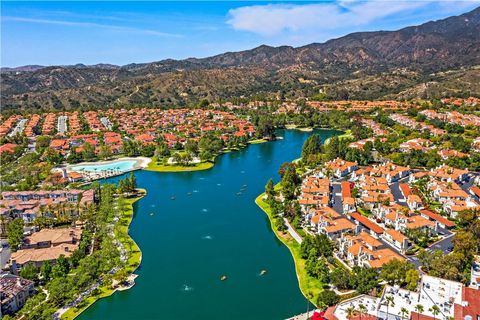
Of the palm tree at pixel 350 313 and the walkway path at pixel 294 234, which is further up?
the palm tree at pixel 350 313

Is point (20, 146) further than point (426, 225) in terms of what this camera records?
Yes

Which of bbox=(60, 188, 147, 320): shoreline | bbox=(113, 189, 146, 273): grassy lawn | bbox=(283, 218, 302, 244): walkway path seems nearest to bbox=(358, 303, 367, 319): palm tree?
bbox=(283, 218, 302, 244): walkway path

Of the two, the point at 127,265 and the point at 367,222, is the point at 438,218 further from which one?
the point at 127,265

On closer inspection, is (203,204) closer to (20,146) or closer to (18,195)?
(18,195)

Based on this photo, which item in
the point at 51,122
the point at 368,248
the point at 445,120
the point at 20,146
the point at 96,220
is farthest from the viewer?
the point at 51,122

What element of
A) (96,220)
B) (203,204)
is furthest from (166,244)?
(203,204)

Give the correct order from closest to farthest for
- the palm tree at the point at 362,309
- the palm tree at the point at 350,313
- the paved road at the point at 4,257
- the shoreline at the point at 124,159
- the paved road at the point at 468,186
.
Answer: the palm tree at the point at 350,313, the palm tree at the point at 362,309, the paved road at the point at 4,257, the paved road at the point at 468,186, the shoreline at the point at 124,159

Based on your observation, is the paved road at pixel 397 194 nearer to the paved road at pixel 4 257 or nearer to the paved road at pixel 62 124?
the paved road at pixel 4 257

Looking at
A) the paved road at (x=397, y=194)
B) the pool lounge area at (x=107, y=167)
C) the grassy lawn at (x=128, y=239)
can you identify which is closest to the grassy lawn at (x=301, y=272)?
the grassy lawn at (x=128, y=239)
